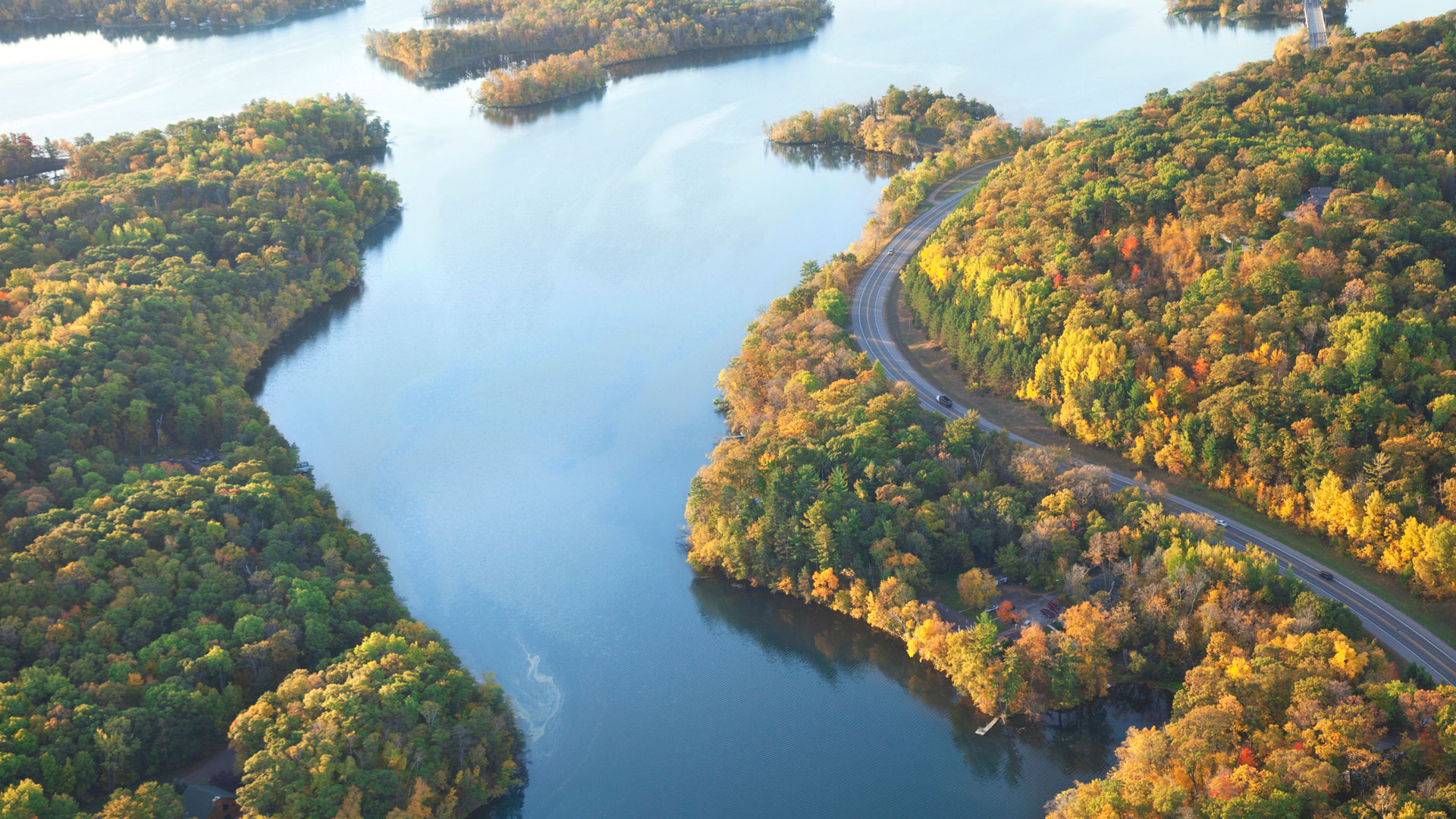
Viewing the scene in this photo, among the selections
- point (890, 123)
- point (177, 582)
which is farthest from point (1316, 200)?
point (177, 582)

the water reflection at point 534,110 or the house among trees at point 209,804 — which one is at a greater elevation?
the water reflection at point 534,110

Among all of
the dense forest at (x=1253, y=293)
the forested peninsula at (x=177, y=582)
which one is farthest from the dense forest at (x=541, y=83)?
the dense forest at (x=1253, y=293)

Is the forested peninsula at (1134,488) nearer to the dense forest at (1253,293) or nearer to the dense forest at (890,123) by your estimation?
the dense forest at (1253,293)

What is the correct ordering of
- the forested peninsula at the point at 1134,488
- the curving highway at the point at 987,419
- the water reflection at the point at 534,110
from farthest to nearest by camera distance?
the water reflection at the point at 534,110 → the curving highway at the point at 987,419 → the forested peninsula at the point at 1134,488

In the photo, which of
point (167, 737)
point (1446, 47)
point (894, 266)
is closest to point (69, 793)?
point (167, 737)

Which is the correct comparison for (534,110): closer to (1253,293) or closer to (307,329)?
(307,329)

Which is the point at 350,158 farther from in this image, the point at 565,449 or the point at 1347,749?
the point at 1347,749
